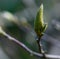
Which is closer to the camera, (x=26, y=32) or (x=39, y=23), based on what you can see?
(x=39, y=23)

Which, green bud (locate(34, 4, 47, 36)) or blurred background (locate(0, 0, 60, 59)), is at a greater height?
green bud (locate(34, 4, 47, 36))

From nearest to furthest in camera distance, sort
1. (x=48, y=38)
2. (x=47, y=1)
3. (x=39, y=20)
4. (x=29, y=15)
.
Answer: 1. (x=39, y=20)
2. (x=48, y=38)
3. (x=29, y=15)
4. (x=47, y=1)

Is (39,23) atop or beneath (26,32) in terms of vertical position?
atop

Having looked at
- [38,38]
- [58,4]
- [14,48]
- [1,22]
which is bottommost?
[14,48]

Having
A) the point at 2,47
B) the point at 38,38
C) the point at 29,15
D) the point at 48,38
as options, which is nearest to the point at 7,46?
the point at 2,47

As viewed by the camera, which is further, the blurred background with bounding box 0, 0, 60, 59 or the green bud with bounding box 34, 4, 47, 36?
the blurred background with bounding box 0, 0, 60, 59

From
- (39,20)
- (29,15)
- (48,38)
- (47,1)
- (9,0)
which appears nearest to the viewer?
(39,20)

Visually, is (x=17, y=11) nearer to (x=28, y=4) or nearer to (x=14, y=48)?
(x=28, y=4)

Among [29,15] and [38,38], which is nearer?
[38,38]

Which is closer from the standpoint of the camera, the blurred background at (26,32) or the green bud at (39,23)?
the green bud at (39,23)

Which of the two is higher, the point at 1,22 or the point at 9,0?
the point at 1,22

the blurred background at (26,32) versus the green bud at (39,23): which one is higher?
the green bud at (39,23)
